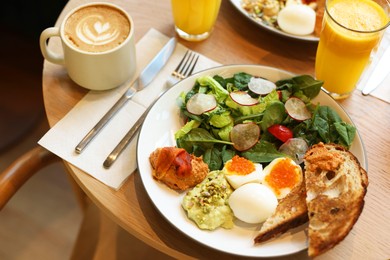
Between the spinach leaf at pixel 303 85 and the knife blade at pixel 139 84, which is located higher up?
the spinach leaf at pixel 303 85

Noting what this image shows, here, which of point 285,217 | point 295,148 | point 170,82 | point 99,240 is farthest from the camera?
point 99,240

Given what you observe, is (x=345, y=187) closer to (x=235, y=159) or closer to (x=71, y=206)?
(x=235, y=159)

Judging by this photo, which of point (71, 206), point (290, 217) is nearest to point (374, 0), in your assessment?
point (290, 217)

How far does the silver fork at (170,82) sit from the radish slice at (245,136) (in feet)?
0.78

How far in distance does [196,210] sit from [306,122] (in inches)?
15.1

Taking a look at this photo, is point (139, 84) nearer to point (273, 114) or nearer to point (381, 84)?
point (273, 114)

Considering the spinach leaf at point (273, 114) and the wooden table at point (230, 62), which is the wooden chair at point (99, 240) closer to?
the wooden table at point (230, 62)

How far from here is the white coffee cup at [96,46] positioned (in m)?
1.28

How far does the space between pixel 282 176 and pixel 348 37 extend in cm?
42

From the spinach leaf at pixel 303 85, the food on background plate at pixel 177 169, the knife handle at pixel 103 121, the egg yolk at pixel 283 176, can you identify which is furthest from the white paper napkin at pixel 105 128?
the egg yolk at pixel 283 176

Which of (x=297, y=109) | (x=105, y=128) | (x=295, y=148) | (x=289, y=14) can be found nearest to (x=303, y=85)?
(x=297, y=109)

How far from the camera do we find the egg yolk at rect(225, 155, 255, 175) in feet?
3.71

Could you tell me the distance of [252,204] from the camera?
106cm

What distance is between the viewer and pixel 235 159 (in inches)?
45.6
